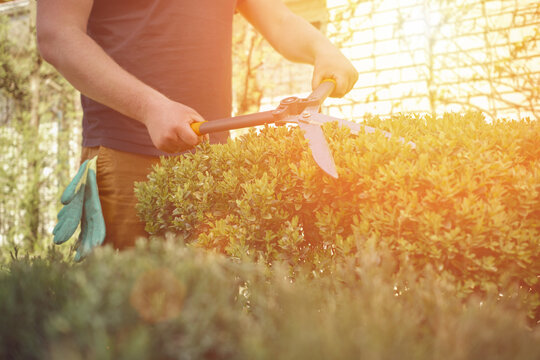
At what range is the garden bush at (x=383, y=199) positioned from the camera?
170 cm

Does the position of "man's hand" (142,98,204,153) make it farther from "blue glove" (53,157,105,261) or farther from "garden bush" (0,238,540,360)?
"garden bush" (0,238,540,360)

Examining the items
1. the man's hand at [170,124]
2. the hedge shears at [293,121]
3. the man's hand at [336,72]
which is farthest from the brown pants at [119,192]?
the man's hand at [336,72]

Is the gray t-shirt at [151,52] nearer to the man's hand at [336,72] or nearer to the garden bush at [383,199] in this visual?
the garden bush at [383,199]

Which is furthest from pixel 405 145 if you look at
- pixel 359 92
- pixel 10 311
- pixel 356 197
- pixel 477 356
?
pixel 359 92

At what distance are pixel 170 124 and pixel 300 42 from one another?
4.25 feet

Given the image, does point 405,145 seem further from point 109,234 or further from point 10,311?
point 109,234

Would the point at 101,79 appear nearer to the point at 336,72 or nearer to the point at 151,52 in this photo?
the point at 151,52

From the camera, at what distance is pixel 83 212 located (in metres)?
2.59

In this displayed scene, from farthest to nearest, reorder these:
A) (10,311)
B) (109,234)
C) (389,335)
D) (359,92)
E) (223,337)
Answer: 1. (359,92)
2. (109,234)
3. (10,311)
4. (223,337)
5. (389,335)

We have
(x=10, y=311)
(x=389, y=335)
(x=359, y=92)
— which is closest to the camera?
(x=389, y=335)

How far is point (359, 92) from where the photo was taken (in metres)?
5.26

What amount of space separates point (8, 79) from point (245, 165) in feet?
21.5

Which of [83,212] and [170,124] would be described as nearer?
[170,124]

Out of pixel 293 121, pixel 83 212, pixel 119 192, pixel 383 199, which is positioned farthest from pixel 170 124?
pixel 383 199
